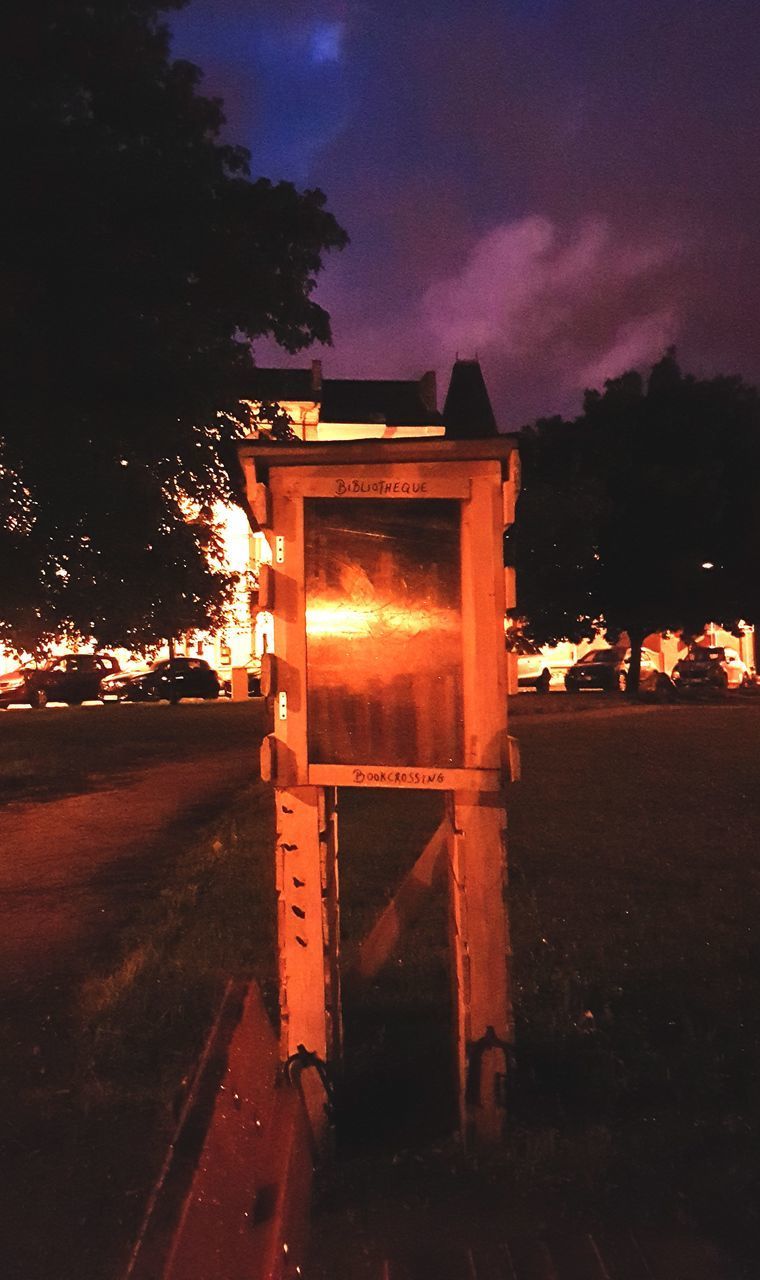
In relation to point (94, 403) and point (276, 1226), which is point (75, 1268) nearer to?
point (276, 1226)

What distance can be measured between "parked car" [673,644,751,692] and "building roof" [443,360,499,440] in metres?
14.5

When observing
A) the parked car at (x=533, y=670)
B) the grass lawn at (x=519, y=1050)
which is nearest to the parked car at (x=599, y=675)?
the parked car at (x=533, y=670)

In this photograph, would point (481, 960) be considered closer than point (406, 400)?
Yes

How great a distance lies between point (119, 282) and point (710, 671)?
27.3 metres

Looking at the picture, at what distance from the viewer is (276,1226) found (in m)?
3.48

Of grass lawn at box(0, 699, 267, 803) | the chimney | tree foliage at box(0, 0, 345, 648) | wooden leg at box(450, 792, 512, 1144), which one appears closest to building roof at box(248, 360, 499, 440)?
the chimney

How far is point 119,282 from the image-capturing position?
11.7 m

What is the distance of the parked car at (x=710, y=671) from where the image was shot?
35031 millimetres

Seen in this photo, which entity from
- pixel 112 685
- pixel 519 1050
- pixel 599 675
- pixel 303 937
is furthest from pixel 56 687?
pixel 303 937

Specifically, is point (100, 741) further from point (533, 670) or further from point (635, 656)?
point (533, 670)

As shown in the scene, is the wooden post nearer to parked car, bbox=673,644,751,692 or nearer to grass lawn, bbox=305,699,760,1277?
grass lawn, bbox=305,699,760,1277

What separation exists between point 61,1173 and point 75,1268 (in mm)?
642

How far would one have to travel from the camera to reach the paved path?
7156 mm

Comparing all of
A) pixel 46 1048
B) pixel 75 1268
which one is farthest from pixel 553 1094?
pixel 46 1048
